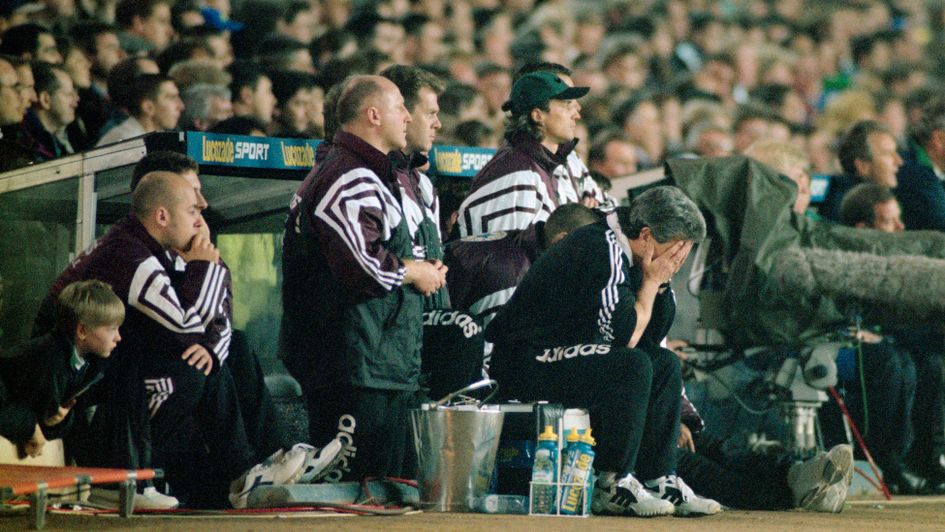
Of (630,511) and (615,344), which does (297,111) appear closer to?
(615,344)

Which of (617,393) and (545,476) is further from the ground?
(617,393)

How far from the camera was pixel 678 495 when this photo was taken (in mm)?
6352

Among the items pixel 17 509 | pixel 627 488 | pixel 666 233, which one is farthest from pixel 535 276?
pixel 17 509

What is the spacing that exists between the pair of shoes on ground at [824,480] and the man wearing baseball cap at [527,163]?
168cm

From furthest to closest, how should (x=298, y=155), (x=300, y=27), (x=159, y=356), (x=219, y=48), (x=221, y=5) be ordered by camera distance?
(x=300, y=27), (x=221, y=5), (x=219, y=48), (x=298, y=155), (x=159, y=356)

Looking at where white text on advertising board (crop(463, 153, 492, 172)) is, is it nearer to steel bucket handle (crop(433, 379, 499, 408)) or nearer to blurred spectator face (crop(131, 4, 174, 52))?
steel bucket handle (crop(433, 379, 499, 408))

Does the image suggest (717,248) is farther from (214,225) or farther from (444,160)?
(214,225)

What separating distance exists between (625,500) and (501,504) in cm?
51

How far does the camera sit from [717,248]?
27.3 ft

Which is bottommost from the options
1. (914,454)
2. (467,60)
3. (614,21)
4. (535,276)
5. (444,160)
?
(914,454)

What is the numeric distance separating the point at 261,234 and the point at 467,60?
4624 millimetres

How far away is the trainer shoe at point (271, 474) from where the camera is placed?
6023mm

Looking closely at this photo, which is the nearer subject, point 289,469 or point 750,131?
point 289,469

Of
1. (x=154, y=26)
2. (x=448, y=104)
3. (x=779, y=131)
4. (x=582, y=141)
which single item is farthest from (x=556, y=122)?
(x=779, y=131)
